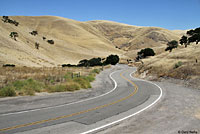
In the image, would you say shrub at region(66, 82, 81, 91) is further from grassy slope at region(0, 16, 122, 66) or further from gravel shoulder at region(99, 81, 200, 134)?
grassy slope at region(0, 16, 122, 66)

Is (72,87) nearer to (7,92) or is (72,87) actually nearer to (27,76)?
(7,92)

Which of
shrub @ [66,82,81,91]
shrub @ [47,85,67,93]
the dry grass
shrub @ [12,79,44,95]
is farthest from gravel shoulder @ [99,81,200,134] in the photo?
the dry grass

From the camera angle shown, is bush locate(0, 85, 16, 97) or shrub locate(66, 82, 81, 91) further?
shrub locate(66, 82, 81, 91)

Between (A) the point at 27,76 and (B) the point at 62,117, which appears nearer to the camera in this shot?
(B) the point at 62,117

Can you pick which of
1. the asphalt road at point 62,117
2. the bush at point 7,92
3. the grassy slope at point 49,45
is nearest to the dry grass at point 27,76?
the bush at point 7,92

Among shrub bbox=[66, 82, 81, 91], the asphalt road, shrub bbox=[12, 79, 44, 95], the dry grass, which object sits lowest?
the asphalt road

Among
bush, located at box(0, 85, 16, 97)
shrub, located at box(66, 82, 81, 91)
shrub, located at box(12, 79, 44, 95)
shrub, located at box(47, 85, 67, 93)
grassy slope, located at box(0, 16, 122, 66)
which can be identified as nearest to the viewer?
bush, located at box(0, 85, 16, 97)

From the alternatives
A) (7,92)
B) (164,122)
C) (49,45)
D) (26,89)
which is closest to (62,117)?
→ (164,122)

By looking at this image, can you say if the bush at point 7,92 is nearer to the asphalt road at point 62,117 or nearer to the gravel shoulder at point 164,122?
the asphalt road at point 62,117

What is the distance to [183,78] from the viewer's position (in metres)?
26.2

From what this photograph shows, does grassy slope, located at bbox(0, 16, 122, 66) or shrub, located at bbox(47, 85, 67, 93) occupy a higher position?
grassy slope, located at bbox(0, 16, 122, 66)

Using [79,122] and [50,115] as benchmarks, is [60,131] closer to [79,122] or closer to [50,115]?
[79,122]

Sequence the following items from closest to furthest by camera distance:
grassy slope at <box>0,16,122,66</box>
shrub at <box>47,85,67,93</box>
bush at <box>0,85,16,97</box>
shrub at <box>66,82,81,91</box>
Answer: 1. bush at <box>0,85,16,97</box>
2. shrub at <box>47,85,67,93</box>
3. shrub at <box>66,82,81,91</box>
4. grassy slope at <box>0,16,122,66</box>

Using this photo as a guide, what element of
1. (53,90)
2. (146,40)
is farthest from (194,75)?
(146,40)
